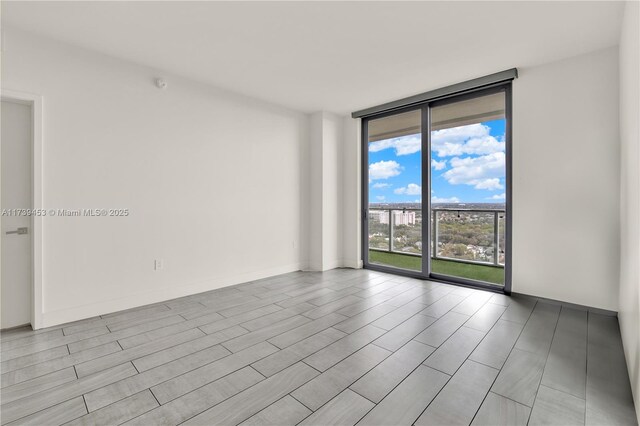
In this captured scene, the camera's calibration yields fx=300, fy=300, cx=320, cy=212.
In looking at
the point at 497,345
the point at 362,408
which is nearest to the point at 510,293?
the point at 497,345

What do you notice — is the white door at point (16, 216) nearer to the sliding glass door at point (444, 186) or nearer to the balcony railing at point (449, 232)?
the sliding glass door at point (444, 186)

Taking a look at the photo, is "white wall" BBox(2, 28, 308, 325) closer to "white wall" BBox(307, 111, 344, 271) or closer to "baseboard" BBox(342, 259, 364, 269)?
"white wall" BBox(307, 111, 344, 271)

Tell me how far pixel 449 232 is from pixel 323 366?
3671 millimetres

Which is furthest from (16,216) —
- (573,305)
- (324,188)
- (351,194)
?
(573,305)

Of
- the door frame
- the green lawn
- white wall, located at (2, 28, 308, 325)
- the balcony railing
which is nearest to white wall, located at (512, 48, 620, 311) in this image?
the green lawn

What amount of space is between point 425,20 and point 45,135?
3437mm

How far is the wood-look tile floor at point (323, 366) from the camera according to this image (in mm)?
1604

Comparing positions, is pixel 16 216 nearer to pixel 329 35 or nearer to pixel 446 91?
pixel 329 35

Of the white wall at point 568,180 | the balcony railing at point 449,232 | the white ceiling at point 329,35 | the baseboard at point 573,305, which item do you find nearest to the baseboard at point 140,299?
the balcony railing at point 449,232

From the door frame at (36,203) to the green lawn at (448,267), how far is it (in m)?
4.24

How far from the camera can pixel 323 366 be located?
2053 mm

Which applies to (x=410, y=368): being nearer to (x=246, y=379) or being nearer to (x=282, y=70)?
(x=246, y=379)

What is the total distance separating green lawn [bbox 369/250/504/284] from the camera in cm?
454

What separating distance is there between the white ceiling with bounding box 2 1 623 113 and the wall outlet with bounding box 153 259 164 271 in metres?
2.14
